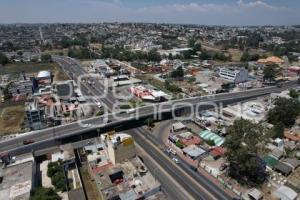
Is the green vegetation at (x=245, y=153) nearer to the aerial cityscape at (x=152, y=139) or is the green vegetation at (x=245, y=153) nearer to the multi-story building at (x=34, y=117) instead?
the aerial cityscape at (x=152, y=139)

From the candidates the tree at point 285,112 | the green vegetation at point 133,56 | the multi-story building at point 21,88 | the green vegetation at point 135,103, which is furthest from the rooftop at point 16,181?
the green vegetation at point 133,56

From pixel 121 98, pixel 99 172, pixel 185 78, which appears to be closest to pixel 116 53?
pixel 185 78

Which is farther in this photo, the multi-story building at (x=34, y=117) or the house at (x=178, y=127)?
the house at (x=178, y=127)

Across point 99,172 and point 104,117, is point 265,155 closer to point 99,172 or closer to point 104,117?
point 99,172

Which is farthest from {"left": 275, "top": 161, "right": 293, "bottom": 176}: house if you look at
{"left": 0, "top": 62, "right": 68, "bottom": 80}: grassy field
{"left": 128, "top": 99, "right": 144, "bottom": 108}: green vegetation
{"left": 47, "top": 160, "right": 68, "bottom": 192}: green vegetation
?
{"left": 0, "top": 62, "right": 68, "bottom": 80}: grassy field

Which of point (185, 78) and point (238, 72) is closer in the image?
point (238, 72)

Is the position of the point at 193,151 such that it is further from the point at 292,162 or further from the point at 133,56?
the point at 133,56
